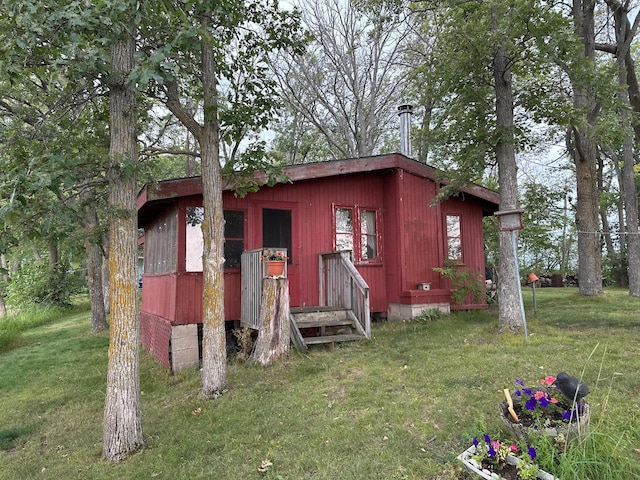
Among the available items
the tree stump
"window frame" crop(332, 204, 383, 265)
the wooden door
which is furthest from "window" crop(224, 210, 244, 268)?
"window frame" crop(332, 204, 383, 265)

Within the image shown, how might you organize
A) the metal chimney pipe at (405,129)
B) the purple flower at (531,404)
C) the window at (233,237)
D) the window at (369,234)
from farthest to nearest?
the metal chimney pipe at (405,129), the window at (369,234), the window at (233,237), the purple flower at (531,404)

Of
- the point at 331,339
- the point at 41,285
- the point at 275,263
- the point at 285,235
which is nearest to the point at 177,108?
the point at 275,263

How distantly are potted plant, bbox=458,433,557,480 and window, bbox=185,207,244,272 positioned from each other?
4.95m

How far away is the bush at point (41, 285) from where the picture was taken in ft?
53.2

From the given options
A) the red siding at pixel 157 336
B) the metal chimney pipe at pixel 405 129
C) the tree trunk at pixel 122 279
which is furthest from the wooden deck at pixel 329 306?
the metal chimney pipe at pixel 405 129

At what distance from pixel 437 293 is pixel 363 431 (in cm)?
526

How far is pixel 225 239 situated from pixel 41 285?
13.9 meters

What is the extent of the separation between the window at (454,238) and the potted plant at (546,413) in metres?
6.51

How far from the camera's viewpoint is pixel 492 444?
2.58 m

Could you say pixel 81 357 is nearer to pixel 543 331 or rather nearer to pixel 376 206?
pixel 376 206

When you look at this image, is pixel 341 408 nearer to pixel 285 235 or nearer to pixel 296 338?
pixel 296 338

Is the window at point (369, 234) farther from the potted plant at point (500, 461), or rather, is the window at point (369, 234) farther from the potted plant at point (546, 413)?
the potted plant at point (500, 461)

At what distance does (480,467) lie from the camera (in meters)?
2.53

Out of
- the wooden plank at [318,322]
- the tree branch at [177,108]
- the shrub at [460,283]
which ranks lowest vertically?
the wooden plank at [318,322]
